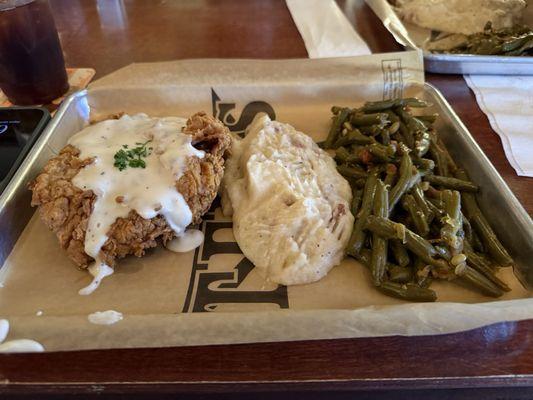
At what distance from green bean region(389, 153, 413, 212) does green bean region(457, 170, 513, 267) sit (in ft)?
1.05

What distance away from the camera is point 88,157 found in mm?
2123

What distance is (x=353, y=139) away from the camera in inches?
99.5

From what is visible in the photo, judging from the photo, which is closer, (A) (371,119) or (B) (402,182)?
(B) (402,182)

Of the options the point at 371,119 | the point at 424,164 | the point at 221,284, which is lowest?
the point at 221,284

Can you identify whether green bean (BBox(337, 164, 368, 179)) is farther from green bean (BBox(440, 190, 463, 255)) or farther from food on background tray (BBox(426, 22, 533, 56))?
food on background tray (BBox(426, 22, 533, 56))

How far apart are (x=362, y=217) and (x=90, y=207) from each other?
4.19 feet

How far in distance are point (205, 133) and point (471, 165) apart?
145 centimetres

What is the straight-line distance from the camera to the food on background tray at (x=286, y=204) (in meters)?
2.00

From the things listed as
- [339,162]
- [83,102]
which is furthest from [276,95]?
[83,102]

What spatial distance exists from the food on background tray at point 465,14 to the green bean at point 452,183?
7.44ft

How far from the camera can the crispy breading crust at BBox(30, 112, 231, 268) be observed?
1.94 m

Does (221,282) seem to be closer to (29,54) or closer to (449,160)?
(449,160)

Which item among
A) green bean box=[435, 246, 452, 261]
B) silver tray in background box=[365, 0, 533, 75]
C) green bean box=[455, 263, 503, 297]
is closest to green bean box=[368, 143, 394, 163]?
green bean box=[435, 246, 452, 261]

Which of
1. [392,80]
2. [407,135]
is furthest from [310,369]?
[392,80]
